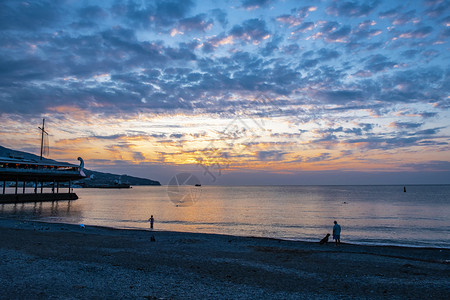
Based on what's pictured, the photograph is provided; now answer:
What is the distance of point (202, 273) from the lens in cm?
1496

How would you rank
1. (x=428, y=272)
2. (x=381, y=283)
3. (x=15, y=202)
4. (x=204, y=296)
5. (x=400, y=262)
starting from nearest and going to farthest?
1. (x=204, y=296)
2. (x=381, y=283)
3. (x=428, y=272)
4. (x=400, y=262)
5. (x=15, y=202)

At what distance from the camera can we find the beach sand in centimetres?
1182

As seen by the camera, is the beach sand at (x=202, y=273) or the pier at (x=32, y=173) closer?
the beach sand at (x=202, y=273)

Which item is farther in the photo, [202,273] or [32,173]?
[32,173]

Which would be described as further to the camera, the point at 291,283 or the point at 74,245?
the point at 74,245

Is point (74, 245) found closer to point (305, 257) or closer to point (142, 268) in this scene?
point (142, 268)

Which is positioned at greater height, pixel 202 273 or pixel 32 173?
pixel 32 173

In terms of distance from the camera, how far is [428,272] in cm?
1664

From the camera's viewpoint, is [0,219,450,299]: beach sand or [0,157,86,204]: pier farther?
[0,157,86,204]: pier

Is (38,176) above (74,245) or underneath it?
above

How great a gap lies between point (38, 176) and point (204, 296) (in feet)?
281

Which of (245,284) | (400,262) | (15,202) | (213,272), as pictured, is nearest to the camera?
(245,284)

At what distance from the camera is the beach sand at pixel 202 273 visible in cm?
1182

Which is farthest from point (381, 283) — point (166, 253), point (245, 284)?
point (166, 253)
